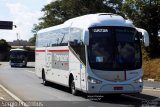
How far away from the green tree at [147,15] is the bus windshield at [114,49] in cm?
2333

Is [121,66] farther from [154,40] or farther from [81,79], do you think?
[154,40]

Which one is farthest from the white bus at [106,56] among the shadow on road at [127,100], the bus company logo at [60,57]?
the bus company logo at [60,57]

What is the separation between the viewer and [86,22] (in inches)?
746

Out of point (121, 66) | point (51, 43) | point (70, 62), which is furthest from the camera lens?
point (51, 43)

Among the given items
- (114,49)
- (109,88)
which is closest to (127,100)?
(109,88)

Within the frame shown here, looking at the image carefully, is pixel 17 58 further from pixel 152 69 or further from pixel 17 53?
pixel 152 69

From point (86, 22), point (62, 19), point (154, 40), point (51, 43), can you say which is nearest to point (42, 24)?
point (62, 19)

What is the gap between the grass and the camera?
3633 centimetres

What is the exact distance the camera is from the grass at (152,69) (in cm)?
3633

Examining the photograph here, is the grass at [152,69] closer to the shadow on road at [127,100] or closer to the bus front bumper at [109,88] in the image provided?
the shadow on road at [127,100]

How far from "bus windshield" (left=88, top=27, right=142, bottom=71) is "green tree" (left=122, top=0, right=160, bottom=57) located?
23.3 meters

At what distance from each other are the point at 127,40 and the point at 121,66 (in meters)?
1.17

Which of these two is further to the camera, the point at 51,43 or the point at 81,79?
the point at 51,43

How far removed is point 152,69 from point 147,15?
6.37m
